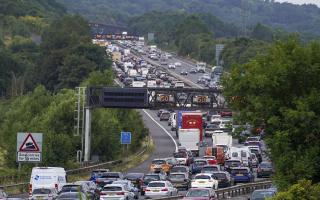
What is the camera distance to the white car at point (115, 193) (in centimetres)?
5009

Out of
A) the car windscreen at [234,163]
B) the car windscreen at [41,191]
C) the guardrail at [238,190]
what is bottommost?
the guardrail at [238,190]

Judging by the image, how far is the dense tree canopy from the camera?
45031 mm

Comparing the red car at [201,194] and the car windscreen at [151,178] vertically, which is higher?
the car windscreen at [151,178]

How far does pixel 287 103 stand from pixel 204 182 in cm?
1442

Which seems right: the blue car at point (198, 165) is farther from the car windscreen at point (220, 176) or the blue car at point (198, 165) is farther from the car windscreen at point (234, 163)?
the car windscreen at point (220, 176)

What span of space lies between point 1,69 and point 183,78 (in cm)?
3047

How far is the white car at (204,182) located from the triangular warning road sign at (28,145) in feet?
37.4

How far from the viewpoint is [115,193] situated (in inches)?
1984

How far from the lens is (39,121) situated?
293 feet

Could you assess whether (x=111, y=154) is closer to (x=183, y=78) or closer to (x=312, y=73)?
(x=312, y=73)

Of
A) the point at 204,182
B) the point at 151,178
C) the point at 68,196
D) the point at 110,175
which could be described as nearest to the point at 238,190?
the point at 204,182

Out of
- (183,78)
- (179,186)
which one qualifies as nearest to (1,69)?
(183,78)

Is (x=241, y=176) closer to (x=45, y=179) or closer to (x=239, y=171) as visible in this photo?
(x=239, y=171)

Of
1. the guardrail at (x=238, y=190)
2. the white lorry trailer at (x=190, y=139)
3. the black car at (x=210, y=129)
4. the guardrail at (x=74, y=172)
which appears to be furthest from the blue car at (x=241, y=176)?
the black car at (x=210, y=129)
